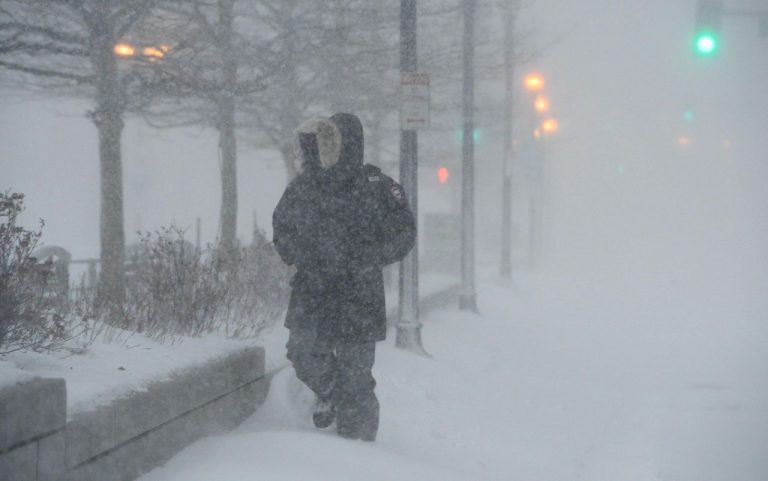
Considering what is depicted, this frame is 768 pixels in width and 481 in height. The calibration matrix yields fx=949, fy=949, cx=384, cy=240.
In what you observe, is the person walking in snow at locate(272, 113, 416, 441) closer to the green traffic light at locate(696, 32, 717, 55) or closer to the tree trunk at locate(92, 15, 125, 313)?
the tree trunk at locate(92, 15, 125, 313)

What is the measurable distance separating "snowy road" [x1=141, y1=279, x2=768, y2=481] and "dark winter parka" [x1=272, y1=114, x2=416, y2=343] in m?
0.69

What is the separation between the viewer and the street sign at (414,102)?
9.77 meters

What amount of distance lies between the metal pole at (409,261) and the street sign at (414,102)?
11 centimetres

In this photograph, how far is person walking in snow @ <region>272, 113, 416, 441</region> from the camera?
5.43 meters

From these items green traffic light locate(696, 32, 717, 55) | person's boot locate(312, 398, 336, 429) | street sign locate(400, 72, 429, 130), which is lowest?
person's boot locate(312, 398, 336, 429)

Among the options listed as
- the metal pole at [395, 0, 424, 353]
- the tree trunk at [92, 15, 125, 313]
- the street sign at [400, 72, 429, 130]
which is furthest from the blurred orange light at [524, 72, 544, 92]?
the tree trunk at [92, 15, 125, 313]

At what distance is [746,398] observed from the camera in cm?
973

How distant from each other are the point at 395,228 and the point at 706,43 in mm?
11035

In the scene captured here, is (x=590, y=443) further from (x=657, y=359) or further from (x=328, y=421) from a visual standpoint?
(x=657, y=359)

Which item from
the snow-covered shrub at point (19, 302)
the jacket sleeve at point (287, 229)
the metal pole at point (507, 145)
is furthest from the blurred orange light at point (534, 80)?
the snow-covered shrub at point (19, 302)

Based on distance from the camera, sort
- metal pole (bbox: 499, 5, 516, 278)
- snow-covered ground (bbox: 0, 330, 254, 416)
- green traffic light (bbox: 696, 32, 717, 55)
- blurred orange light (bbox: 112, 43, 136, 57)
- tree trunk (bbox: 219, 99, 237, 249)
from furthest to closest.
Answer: metal pole (bbox: 499, 5, 516, 278), green traffic light (bbox: 696, 32, 717, 55), tree trunk (bbox: 219, 99, 237, 249), blurred orange light (bbox: 112, 43, 136, 57), snow-covered ground (bbox: 0, 330, 254, 416)

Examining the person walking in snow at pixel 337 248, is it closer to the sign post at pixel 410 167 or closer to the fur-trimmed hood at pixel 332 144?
the fur-trimmed hood at pixel 332 144

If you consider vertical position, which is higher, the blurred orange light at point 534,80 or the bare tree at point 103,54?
the blurred orange light at point 534,80

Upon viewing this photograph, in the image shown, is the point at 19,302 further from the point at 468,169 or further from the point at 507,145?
the point at 507,145
